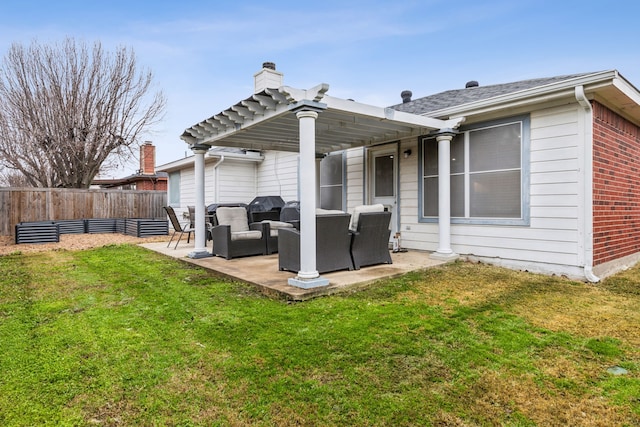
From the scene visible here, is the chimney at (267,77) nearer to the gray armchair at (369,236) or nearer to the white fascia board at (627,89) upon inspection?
the gray armchair at (369,236)

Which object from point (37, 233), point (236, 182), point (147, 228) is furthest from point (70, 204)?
point (236, 182)

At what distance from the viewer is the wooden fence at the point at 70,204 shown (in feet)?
34.8

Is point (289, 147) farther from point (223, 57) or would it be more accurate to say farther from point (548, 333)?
point (548, 333)

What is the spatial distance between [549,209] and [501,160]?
99 centimetres

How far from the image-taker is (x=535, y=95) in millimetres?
4789

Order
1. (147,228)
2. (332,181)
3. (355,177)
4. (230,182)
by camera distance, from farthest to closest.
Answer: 1. (230,182)
2. (147,228)
3. (332,181)
4. (355,177)

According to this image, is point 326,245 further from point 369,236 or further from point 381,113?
point 381,113

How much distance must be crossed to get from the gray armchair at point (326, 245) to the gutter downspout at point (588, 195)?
3048 millimetres

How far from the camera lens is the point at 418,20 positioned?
9.53 meters

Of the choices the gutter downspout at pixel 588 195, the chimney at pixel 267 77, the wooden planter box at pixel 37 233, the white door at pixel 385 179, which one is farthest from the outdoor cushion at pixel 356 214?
the wooden planter box at pixel 37 233

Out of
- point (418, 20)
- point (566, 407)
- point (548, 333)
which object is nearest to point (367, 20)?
point (418, 20)

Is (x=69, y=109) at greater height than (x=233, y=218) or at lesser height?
greater

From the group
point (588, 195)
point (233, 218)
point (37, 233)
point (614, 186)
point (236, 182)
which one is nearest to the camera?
point (588, 195)

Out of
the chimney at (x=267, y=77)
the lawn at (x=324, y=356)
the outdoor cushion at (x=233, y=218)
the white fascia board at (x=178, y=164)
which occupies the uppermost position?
the chimney at (x=267, y=77)
